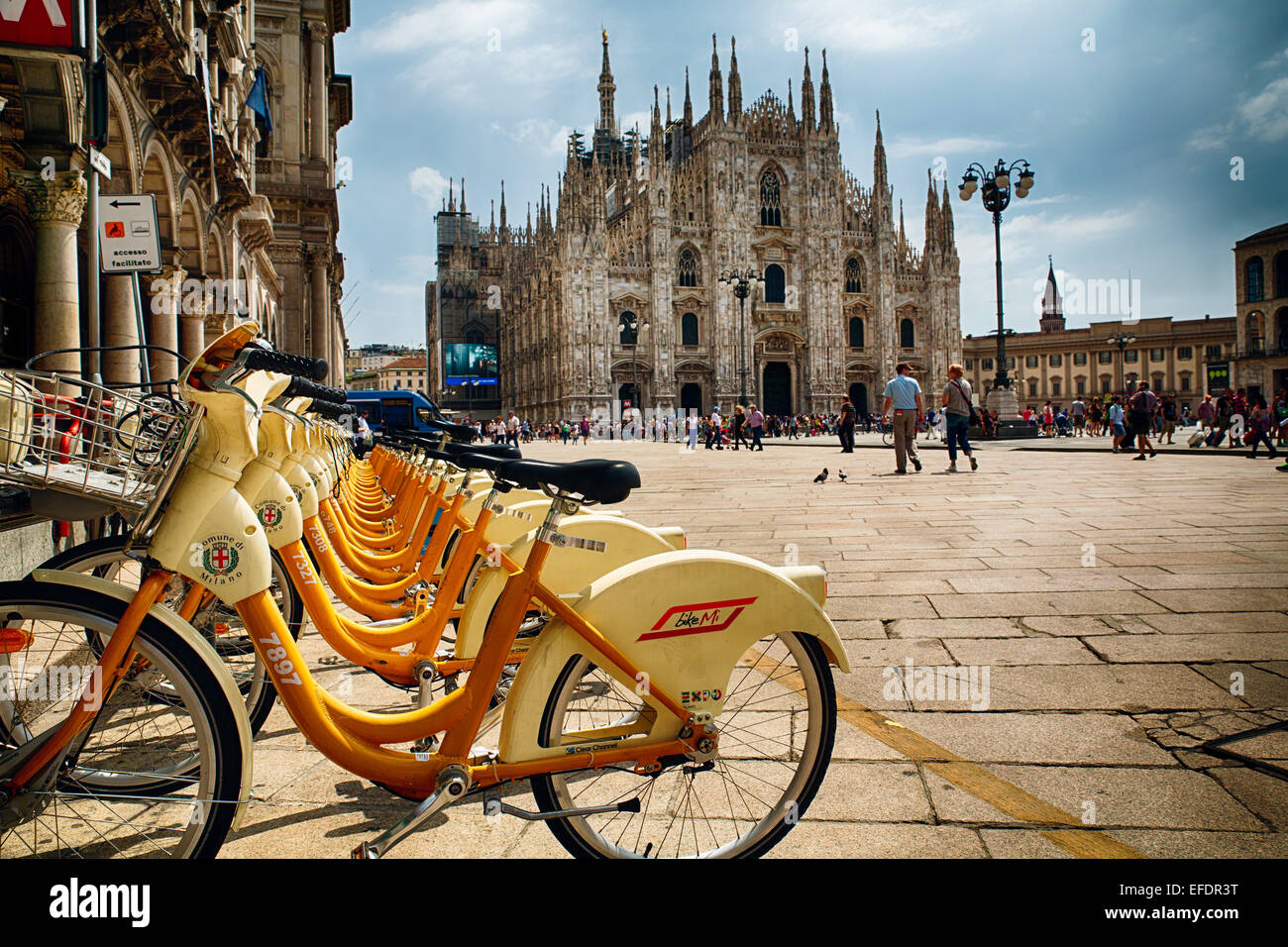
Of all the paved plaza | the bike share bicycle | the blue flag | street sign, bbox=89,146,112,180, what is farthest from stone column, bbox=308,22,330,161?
the bike share bicycle

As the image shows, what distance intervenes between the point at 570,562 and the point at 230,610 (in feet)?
3.85

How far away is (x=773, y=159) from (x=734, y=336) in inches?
491

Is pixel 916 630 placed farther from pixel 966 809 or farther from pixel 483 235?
pixel 483 235

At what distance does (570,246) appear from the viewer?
172ft

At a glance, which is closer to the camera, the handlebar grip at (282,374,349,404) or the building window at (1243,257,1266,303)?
the handlebar grip at (282,374,349,404)

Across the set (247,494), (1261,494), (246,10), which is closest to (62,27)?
(247,494)

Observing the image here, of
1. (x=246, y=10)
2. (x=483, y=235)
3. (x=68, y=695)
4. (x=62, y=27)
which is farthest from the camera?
(x=483, y=235)

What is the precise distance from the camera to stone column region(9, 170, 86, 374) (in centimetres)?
800

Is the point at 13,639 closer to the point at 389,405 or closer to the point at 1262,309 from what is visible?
the point at 389,405

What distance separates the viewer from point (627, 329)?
54.2m

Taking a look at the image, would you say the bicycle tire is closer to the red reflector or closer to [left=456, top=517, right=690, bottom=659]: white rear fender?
the red reflector

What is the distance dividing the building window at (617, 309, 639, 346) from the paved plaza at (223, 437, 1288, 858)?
4717cm
